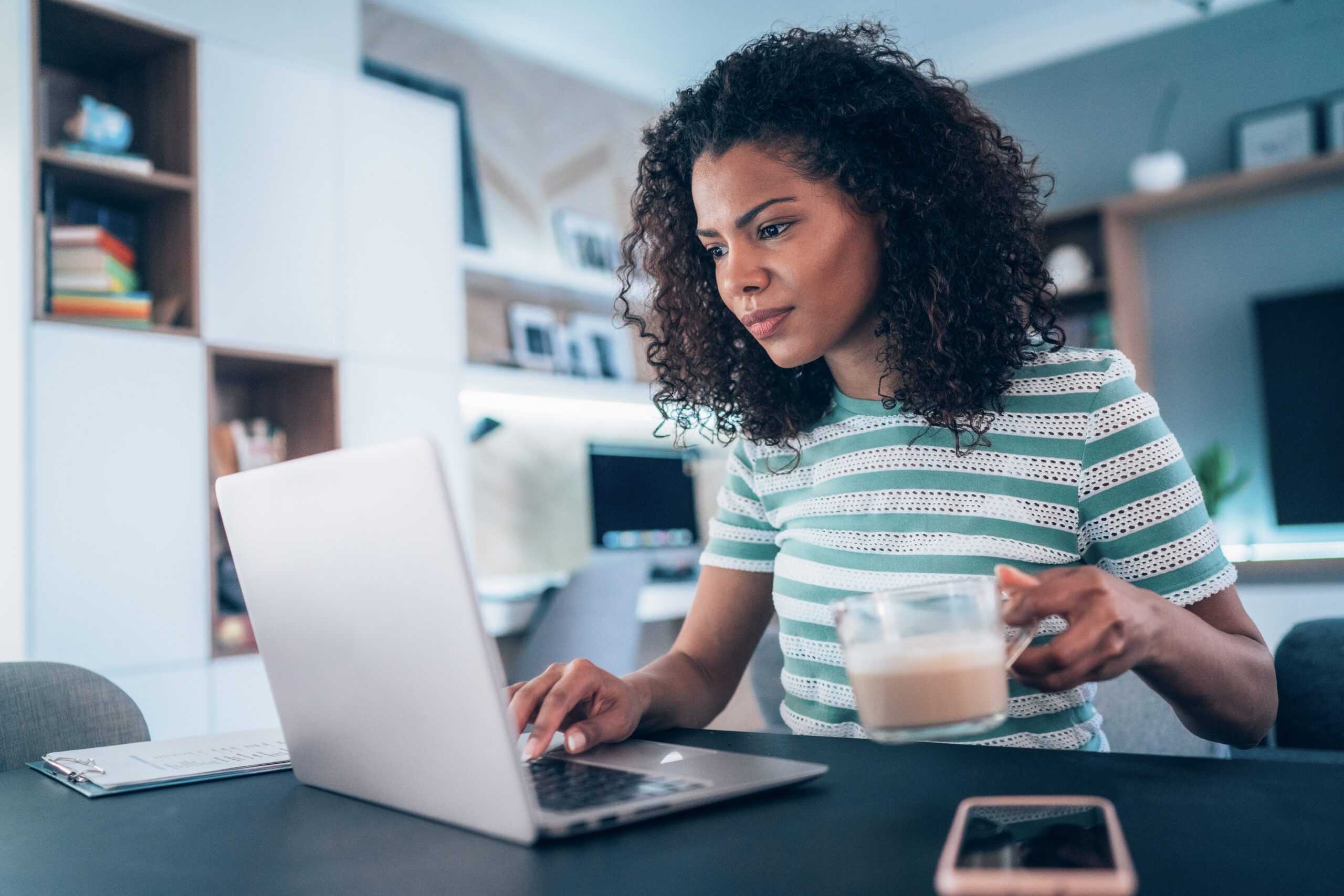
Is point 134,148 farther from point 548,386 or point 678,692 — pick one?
point 678,692

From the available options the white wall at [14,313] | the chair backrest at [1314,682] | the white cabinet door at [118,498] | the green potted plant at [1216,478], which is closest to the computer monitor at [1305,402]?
the green potted plant at [1216,478]

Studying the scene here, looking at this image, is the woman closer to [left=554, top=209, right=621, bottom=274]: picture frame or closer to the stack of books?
the stack of books

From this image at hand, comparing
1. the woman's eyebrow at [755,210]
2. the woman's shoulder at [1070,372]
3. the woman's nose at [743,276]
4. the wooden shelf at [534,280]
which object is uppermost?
the wooden shelf at [534,280]

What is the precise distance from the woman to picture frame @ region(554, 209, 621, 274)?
3127mm

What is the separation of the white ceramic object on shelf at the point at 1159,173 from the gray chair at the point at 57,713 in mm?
4287

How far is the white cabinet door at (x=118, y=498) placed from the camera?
94.0 inches

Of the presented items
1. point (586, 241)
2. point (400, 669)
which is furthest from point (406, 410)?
point (400, 669)

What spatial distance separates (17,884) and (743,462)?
2.96ft

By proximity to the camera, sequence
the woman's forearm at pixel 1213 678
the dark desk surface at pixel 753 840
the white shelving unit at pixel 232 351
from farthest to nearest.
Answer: the white shelving unit at pixel 232 351, the woman's forearm at pixel 1213 678, the dark desk surface at pixel 753 840

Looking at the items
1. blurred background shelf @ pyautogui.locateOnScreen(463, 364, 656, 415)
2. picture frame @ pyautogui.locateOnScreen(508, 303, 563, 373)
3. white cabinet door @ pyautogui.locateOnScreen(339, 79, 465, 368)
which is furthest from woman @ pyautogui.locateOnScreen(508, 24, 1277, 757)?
picture frame @ pyautogui.locateOnScreen(508, 303, 563, 373)

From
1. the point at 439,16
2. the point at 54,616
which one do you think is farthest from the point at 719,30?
the point at 54,616

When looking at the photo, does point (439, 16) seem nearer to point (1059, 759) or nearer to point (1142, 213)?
point (1142, 213)

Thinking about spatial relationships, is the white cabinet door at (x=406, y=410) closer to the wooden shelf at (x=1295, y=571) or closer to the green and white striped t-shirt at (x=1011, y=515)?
the green and white striped t-shirt at (x=1011, y=515)

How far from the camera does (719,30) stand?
449 cm
